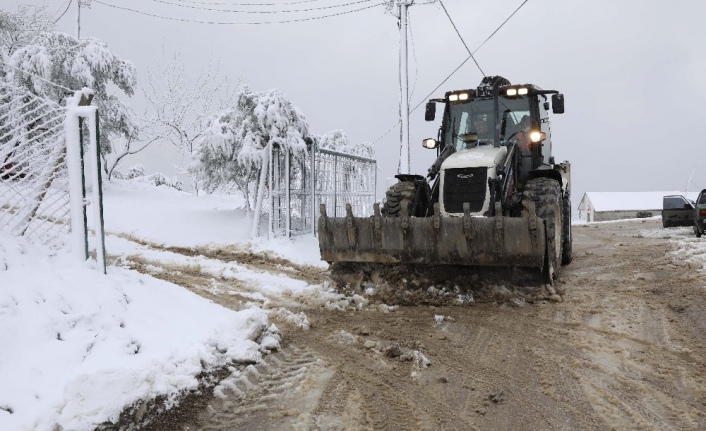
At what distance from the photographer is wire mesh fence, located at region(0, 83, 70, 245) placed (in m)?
4.37

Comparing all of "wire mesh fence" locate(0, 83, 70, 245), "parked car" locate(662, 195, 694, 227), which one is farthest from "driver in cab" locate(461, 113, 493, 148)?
"parked car" locate(662, 195, 694, 227)

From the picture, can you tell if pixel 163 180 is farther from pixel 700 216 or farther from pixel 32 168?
pixel 32 168

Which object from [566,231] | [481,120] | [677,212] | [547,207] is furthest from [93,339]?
[677,212]

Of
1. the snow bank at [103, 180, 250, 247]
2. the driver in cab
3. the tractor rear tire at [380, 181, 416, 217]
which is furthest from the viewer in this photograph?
the snow bank at [103, 180, 250, 247]

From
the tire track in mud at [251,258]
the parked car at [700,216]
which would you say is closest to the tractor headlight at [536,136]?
the tire track in mud at [251,258]

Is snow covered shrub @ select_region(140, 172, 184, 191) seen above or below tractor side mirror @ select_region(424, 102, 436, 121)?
above

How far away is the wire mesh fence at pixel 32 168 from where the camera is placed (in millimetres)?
4367

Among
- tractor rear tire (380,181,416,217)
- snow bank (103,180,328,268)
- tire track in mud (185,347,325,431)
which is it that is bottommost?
tire track in mud (185,347,325,431)

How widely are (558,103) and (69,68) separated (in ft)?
54.8

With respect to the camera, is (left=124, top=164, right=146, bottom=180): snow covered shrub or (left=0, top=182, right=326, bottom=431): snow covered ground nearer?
(left=0, top=182, right=326, bottom=431): snow covered ground

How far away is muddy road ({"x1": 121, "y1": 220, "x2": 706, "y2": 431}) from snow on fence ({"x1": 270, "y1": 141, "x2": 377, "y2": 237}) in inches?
228

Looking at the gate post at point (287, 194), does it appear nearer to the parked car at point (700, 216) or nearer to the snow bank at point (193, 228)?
the snow bank at point (193, 228)

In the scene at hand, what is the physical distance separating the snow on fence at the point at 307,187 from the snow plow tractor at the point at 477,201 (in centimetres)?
457

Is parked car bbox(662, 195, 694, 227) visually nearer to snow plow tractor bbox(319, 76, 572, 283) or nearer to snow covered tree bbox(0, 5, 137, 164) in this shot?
snow plow tractor bbox(319, 76, 572, 283)
